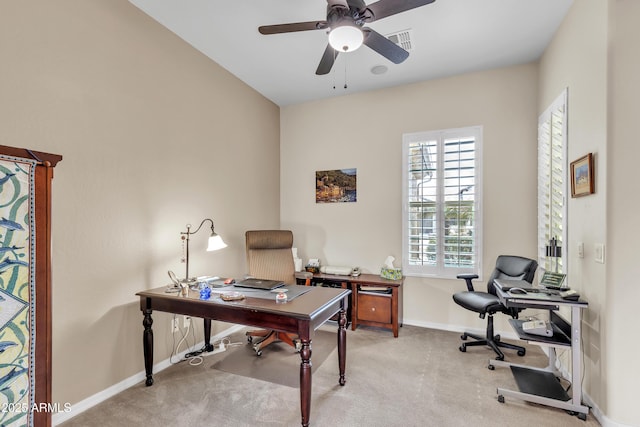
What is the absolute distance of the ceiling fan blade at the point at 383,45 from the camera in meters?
2.03

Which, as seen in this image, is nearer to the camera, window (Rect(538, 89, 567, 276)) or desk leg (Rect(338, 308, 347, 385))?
desk leg (Rect(338, 308, 347, 385))

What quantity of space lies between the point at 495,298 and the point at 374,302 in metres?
1.23

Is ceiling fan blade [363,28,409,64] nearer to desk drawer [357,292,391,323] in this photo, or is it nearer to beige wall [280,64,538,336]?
beige wall [280,64,538,336]

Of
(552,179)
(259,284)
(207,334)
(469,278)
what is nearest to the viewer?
(259,284)

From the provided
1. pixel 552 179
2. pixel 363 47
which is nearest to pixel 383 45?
pixel 363 47

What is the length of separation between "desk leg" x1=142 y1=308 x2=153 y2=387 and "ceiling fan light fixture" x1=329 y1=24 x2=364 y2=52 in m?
2.37

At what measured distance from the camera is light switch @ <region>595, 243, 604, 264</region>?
1.92m

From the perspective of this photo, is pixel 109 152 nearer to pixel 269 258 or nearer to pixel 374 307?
pixel 269 258

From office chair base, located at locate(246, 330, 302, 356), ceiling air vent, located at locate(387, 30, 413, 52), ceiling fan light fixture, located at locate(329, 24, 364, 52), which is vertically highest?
ceiling air vent, located at locate(387, 30, 413, 52)

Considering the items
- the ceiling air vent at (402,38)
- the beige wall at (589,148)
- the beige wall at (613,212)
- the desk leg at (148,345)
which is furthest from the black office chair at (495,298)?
the desk leg at (148,345)

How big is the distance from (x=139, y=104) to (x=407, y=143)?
2868mm

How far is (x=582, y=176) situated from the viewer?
215 centimetres

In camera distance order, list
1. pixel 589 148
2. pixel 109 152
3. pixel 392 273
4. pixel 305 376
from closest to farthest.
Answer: pixel 305 376 < pixel 589 148 < pixel 109 152 < pixel 392 273

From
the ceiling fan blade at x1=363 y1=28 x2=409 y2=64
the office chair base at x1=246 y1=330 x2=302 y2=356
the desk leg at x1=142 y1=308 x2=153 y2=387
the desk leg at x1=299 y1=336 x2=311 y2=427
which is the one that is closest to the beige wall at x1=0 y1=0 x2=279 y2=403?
the desk leg at x1=142 y1=308 x2=153 y2=387
